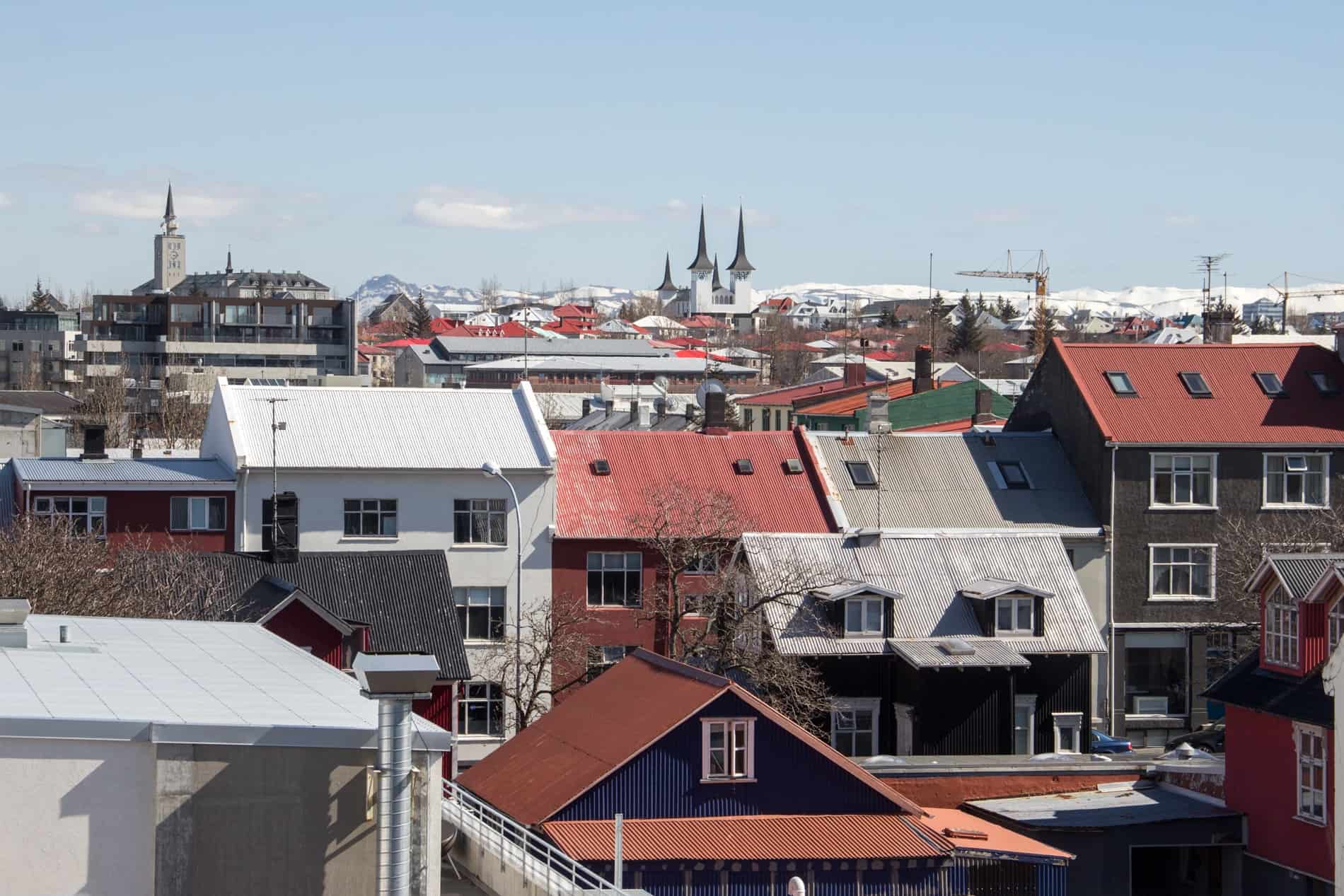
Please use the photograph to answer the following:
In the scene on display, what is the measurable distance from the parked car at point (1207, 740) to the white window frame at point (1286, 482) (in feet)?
21.6

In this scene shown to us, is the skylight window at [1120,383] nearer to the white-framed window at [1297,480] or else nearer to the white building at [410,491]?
the white-framed window at [1297,480]

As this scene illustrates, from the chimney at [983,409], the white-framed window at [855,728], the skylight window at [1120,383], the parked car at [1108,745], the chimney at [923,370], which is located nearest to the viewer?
the white-framed window at [855,728]

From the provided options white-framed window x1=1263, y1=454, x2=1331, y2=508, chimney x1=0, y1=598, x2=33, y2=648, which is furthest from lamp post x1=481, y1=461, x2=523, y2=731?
chimney x1=0, y1=598, x2=33, y2=648

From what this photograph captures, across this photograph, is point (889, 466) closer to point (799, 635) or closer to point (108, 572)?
point (799, 635)

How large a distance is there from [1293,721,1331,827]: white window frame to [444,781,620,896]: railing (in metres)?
13.9

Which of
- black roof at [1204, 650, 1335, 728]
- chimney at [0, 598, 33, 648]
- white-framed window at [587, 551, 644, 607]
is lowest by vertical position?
black roof at [1204, 650, 1335, 728]

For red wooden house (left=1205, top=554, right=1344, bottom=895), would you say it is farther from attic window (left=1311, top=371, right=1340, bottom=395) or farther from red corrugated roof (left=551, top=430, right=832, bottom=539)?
attic window (left=1311, top=371, right=1340, bottom=395)

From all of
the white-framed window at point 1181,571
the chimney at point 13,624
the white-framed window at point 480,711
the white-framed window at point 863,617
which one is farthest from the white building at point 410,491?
the chimney at point 13,624

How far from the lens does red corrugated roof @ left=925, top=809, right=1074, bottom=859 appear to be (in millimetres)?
30656

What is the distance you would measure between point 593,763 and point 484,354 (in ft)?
551

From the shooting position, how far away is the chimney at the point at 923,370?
227ft

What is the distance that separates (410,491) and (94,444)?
8422 millimetres

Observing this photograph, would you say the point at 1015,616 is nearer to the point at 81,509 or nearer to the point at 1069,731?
the point at 1069,731

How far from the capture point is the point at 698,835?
97.7ft
